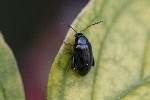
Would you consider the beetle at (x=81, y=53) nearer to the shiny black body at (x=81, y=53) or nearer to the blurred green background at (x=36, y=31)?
the shiny black body at (x=81, y=53)

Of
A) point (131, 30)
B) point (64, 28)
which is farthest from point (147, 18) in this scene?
point (64, 28)

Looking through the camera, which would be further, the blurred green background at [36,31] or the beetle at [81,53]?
the blurred green background at [36,31]

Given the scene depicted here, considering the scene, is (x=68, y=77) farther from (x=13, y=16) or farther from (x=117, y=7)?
(x=13, y=16)

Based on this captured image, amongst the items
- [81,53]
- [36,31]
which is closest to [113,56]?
[81,53]

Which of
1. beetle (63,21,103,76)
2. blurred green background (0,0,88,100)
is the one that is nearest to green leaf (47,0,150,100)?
beetle (63,21,103,76)

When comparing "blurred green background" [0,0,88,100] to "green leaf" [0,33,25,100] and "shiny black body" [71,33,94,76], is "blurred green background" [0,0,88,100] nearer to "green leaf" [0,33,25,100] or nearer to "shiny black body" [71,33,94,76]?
"shiny black body" [71,33,94,76]

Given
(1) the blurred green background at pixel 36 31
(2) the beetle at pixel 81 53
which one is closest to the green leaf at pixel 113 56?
(2) the beetle at pixel 81 53
